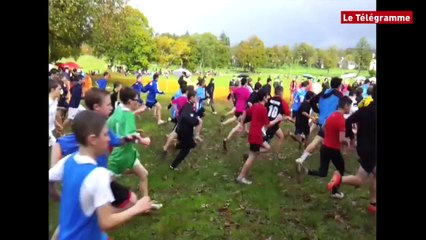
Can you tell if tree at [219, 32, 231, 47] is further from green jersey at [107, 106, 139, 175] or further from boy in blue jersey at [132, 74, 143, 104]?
green jersey at [107, 106, 139, 175]

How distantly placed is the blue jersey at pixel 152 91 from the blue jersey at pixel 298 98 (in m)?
1.47

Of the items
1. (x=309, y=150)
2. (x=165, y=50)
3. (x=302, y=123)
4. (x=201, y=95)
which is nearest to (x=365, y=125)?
(x=309, y=150)

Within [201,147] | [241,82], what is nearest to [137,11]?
[241,82]

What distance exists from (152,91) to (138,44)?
1.53 ft

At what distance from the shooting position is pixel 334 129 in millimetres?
4621

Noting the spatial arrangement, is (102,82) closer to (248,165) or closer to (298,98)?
(248,165)

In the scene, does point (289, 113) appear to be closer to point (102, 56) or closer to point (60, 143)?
point (102, 56)

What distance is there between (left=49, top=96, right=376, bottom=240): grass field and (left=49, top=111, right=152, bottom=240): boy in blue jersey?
142 cm

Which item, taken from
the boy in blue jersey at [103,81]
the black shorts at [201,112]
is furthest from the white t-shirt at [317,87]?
the boy in blue jersey at [103,81]

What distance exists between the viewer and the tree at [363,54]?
3.86 meters

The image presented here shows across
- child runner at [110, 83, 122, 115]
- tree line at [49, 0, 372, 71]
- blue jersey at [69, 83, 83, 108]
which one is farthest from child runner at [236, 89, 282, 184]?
blue jersey at [69, 83, 83, 108]

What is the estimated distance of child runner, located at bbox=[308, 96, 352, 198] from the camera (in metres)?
4.52

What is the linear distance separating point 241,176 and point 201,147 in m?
0.66

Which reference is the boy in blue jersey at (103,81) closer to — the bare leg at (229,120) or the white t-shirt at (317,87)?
the bare leg at (229,120)
